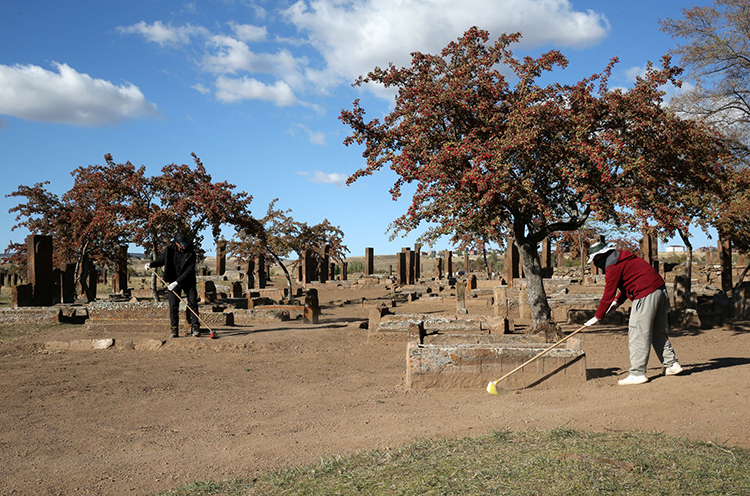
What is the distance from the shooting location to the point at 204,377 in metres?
8.09

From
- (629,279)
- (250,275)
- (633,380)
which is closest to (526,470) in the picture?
(633,380)

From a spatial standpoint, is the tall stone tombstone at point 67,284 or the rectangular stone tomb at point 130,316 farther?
the tall stone tombstone at point 67,284

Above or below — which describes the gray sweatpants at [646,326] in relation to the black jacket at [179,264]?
below

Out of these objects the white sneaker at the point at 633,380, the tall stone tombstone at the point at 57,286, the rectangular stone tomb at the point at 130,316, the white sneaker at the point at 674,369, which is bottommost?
the white sneaker at the point at 633,380

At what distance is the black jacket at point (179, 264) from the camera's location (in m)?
11.6

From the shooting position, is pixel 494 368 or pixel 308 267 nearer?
pixel 494 368

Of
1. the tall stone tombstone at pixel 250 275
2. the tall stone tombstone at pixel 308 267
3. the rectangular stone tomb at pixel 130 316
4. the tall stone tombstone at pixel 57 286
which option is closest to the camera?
the rectangular stone tomb at pixel 130 316

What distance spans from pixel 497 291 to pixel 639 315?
8.77 m

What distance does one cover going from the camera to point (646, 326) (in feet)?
20.7

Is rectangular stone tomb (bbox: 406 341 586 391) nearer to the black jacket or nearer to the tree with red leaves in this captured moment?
the tree with red leaves

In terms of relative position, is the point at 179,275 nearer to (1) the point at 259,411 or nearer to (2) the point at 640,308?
(1) the point at 259,411

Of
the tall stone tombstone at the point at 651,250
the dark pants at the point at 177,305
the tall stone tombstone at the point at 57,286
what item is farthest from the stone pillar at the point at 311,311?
the tall stone tombstone at the point at 651,250

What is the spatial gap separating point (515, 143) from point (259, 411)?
6.43 m

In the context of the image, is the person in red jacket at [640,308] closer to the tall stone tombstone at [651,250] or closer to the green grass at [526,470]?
the green grass at [526,470]
